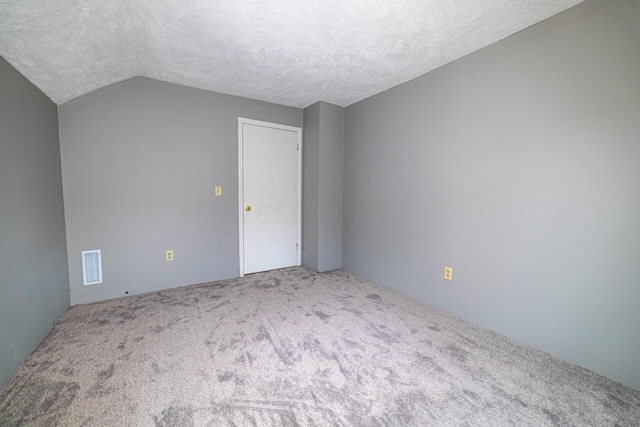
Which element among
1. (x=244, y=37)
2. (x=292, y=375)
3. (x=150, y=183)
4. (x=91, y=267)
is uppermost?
(x=244, y=37)

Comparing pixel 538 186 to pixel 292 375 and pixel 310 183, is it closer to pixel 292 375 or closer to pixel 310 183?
pixel 292 375

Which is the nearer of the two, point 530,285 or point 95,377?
point 95,377

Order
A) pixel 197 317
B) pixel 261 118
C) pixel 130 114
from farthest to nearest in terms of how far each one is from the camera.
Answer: pixel 261 118 → pixel 130 114 → pixel 197 317

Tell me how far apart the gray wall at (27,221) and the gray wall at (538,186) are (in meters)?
3.10

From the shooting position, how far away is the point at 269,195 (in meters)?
3.55

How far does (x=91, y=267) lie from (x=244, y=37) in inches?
102

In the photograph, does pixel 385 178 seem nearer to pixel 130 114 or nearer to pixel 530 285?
pixel 530 285

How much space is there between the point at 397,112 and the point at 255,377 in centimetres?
278

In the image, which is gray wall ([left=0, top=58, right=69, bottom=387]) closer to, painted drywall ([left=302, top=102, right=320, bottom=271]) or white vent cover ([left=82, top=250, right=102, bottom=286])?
white vent cover ([left=82, top=250, right=102, bottom=286])

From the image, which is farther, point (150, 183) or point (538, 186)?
point (150, 183)

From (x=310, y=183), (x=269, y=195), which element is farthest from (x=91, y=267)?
(x=310, y=183)

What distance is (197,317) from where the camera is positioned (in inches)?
90.0

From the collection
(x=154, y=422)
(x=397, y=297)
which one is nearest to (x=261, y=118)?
(x=397, y=297)

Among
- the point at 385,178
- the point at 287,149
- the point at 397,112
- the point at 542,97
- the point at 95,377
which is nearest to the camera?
the point at 95,377
